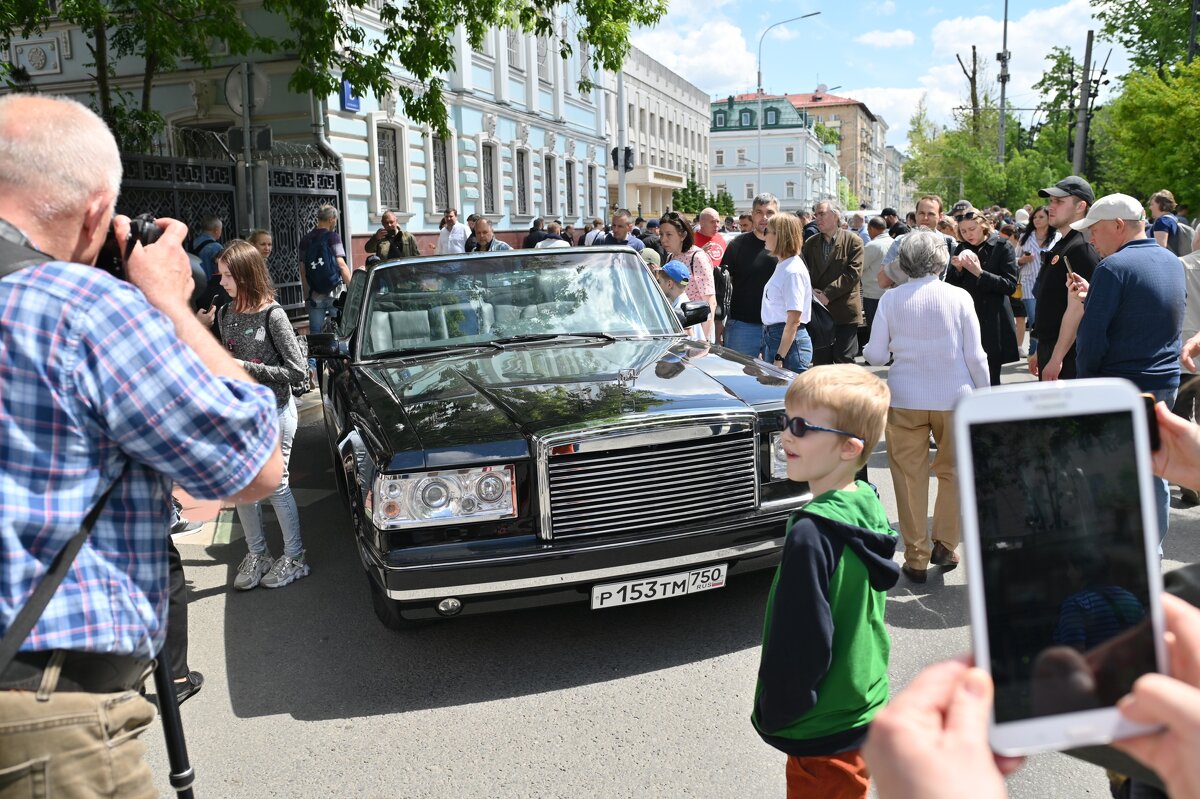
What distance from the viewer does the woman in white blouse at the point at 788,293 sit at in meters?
7.38

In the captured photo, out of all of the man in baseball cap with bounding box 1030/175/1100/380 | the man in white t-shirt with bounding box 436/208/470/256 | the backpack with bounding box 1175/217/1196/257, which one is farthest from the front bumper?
the man in white t-shirt with bounding box 436/208/470/256

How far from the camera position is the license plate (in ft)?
14.2

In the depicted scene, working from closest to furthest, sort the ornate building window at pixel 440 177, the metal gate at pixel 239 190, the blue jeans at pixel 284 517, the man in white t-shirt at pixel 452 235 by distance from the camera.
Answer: the blue jeans at pixel 284 517, the metal gate at pixel 239 190, the man in white t-shirt at pixel 452 235, the ornate building window at pixel 440 177

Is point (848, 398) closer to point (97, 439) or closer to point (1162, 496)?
point (97, 439)

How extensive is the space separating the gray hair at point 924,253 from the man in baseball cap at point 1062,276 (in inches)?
46.7

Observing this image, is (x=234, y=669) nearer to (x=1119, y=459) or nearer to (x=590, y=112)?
(x=1119, y=459)

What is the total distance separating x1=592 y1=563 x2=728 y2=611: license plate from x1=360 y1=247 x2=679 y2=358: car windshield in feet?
6.59

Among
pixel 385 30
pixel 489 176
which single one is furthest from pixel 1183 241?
pixel 489 176

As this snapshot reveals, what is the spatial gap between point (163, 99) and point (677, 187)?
44789mm

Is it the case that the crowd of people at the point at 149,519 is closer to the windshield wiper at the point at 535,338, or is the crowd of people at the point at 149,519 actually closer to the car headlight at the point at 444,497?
the car headlight at the point at 444,497

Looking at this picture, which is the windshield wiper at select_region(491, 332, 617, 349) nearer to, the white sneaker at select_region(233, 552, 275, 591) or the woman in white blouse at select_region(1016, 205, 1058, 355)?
the white sneaker at select_region(233, 552, 275, 591)

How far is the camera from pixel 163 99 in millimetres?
20062

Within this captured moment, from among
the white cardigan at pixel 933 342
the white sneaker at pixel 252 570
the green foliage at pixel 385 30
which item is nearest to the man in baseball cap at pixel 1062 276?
the white cardigan at pixel 933 342

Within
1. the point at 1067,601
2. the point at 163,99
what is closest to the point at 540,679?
the point at 1067,601
